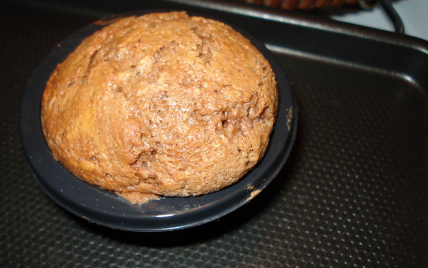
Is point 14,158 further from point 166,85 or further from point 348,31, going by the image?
point 348,31

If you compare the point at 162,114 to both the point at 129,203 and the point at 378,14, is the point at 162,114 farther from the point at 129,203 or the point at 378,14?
the point at 378,14

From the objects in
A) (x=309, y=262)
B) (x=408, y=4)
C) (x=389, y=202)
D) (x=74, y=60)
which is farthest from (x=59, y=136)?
(x=408, y=4)

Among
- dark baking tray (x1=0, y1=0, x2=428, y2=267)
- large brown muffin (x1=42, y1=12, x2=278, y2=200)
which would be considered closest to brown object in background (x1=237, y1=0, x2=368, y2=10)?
dark baking tray (x1=0, y1=0, x2=428, y2=267)

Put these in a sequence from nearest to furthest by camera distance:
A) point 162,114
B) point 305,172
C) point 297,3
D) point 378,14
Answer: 1. point 162,114
2. point 305,172
3. point 297,3
4. point 378,14

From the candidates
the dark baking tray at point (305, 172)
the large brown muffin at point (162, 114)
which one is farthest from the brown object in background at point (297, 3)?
the large brown muffin at point (162, 114)

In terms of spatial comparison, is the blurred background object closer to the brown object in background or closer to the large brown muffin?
the brown object in background

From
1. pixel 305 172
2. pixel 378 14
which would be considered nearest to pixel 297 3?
pixel 378 14
